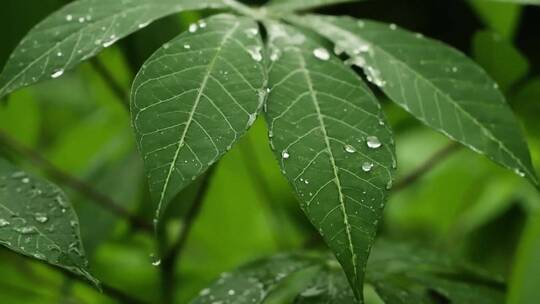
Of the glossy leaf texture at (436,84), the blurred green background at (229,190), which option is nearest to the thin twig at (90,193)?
the blurred green background at (229,190)

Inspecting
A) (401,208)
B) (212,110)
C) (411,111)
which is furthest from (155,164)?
(401,208)

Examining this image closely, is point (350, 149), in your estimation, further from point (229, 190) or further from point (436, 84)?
point (229, 190)

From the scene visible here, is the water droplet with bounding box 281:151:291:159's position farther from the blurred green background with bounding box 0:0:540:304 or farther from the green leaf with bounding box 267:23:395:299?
the blurred green background with bounding box 0:0:540:304

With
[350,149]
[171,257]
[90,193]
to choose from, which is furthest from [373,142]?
[90,193]

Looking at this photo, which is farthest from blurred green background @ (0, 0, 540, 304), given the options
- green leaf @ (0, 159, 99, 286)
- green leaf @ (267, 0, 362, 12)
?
green leaf @ (0, 159, 99, 286)

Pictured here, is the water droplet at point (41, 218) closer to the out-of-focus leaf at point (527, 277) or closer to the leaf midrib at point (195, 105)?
the leaf midrib at point (195, 105)
